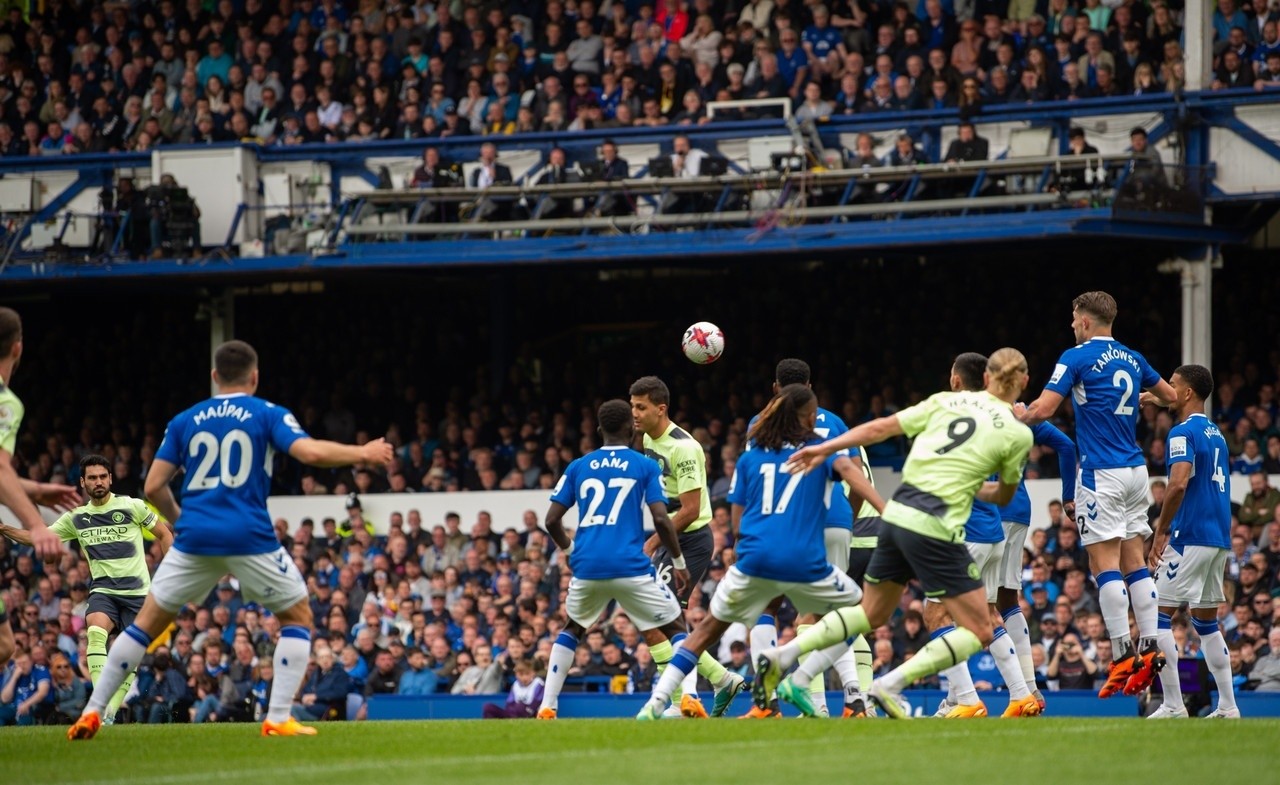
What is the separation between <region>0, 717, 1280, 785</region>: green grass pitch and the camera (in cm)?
870

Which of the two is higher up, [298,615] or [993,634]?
[298,615]

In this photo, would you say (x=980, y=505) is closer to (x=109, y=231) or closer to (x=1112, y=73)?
(x=1112, y=73)

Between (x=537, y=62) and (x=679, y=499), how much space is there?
13818mm

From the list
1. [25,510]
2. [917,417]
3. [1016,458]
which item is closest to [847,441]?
[917,417]

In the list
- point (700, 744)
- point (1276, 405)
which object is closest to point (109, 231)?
point (1276, 405)

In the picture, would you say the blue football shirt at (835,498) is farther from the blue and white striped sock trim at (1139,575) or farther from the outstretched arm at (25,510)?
the outstretched arm at (25,510)

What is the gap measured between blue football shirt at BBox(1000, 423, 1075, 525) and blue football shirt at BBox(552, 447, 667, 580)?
2.51 meters

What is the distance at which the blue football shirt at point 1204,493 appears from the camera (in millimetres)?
13531

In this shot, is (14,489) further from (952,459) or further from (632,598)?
(952,459)

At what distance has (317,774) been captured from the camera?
9.02 metres

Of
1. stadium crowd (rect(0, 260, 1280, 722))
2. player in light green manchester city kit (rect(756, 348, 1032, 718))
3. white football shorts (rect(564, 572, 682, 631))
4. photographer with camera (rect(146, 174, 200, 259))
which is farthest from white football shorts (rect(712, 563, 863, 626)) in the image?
photographer with camera (rect(146, 174, 200, 259))

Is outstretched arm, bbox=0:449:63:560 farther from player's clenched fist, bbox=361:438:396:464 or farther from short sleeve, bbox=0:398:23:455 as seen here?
player's clenched fist, bbox=361:438:396:464

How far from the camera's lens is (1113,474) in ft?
43.2

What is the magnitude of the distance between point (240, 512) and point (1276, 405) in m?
14.7
